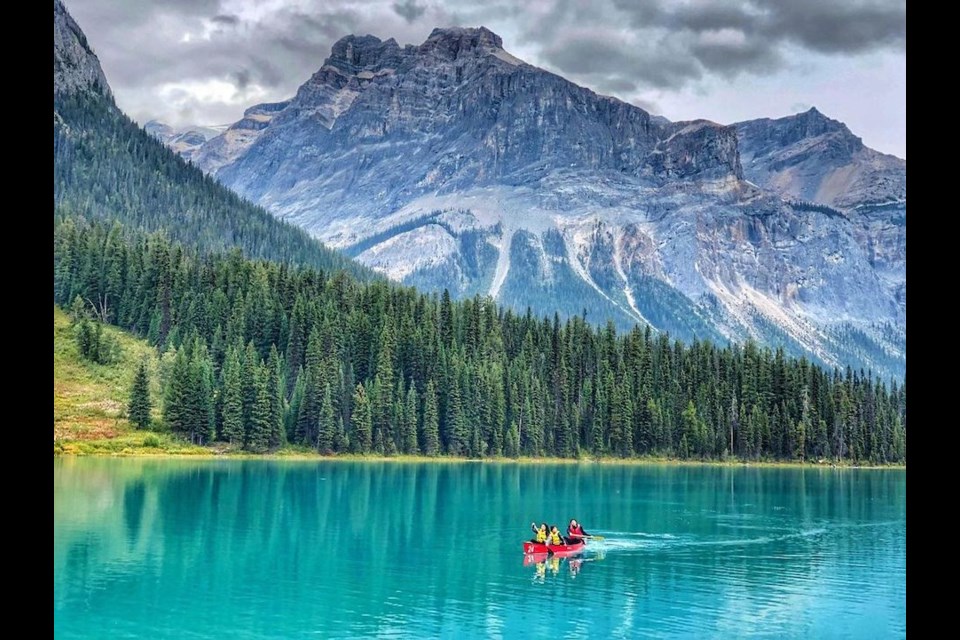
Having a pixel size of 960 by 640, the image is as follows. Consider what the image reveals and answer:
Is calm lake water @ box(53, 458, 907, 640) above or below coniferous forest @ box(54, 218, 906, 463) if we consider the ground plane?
below

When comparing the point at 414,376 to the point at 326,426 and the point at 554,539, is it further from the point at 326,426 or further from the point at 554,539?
the point at 554,539

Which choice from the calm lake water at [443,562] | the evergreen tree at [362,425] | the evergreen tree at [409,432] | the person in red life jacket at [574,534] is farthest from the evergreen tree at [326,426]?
the person in red life jacket at [574,534]

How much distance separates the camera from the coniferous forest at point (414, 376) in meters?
152

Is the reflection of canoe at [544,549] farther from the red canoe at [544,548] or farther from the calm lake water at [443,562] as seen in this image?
the calm lake water at [443,562]

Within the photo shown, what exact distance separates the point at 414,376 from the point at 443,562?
108 m

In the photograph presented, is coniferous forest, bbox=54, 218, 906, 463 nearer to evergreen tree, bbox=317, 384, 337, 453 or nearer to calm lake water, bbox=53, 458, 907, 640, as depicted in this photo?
evergreen tree, bbox=317, 384, 337, 453

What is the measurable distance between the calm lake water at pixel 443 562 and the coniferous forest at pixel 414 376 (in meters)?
36.4

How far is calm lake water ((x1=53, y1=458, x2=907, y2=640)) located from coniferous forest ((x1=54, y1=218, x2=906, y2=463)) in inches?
1433

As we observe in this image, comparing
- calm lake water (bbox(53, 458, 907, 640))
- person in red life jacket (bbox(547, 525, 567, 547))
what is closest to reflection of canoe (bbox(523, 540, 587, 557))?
person in red life jacket (bbox(547, 525, 567, 547))

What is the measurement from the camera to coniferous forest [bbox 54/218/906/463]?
497 feet

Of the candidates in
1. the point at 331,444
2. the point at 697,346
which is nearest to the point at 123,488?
the point at 331,444

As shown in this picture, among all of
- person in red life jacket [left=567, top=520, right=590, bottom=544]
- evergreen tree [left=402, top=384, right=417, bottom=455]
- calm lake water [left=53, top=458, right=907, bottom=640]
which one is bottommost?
calm lake water [left=53, top=458, right=907, bottom=640]

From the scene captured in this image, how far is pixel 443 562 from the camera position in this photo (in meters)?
62.2

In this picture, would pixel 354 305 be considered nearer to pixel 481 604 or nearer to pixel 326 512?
pixel 326 512
